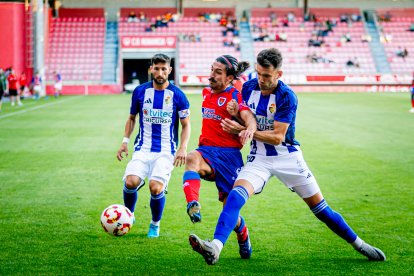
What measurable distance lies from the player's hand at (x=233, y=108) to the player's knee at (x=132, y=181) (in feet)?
4.88

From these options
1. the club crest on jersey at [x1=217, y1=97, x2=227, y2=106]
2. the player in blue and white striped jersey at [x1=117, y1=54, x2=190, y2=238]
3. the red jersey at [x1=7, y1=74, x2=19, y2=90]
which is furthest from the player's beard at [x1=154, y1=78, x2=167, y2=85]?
the red jersey at [x1=7, y1=74, x2=19, y2=90]

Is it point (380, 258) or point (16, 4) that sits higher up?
point (16, 4)

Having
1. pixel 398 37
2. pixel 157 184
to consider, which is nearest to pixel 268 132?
pixel 157 184

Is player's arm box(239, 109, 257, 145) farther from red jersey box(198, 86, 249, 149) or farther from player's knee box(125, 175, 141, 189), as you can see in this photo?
player's knee box(125, 175, 141, 189)

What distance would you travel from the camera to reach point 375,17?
54.7 metres

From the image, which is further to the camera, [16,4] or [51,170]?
[16,4]

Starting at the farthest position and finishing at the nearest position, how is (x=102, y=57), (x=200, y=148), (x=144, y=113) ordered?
(x=102, y=57)
(x=144, y=113)
(x=200, y=148)

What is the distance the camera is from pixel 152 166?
669 cm

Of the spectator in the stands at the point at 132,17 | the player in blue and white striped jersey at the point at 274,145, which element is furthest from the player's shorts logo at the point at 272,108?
the spectator in the stands at the point at 132,17

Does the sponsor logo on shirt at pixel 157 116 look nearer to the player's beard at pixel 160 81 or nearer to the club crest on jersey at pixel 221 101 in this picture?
the player's beard at pixel 160 81

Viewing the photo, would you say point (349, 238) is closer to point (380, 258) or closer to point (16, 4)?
point (380, 258)

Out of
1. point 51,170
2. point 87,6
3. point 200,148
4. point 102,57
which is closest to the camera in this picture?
point 200,148

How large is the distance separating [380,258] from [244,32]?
158ft

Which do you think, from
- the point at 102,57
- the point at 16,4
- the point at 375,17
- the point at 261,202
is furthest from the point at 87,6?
the point at 261,202
